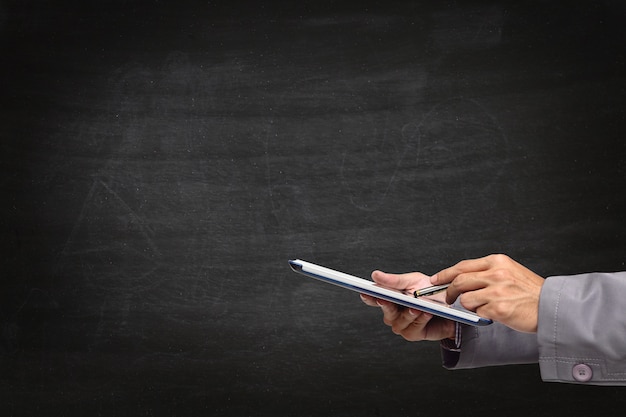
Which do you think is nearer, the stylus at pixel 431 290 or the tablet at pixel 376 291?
the tablet at pixel 376 291

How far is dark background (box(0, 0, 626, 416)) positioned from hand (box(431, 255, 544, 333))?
61 cm

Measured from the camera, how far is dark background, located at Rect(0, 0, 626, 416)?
1.81 meters

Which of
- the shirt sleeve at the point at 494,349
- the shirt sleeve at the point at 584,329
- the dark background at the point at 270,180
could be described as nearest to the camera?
the shirt sleeve at the point at 584,329

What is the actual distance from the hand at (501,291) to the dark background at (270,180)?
0.61 m

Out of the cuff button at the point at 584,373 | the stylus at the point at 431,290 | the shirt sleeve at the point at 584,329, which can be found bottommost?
the cuff button at the point at 584,373

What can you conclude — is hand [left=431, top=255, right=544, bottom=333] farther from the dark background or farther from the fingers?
the dark background

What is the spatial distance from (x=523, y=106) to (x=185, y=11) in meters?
0.80

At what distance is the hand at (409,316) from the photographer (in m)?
1.34

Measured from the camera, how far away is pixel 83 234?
5.97ft

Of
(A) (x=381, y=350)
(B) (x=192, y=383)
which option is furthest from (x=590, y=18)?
(B) (x=192, y=383)

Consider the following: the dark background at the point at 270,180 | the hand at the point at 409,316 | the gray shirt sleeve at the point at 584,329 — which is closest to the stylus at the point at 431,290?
the hand at the point at 409,316

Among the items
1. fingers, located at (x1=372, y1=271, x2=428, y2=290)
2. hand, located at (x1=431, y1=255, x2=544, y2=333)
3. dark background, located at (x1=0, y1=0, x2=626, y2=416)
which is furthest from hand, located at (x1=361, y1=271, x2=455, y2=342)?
dark background, located at (x1=0, y1=0, x2=626, y2=416)

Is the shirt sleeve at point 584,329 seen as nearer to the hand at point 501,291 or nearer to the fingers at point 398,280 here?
the hand at point 501,291

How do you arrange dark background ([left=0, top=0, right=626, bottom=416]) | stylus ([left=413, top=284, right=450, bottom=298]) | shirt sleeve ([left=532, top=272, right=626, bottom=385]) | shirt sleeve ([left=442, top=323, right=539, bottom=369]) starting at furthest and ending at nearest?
dark background ([left=0, top=0, right=626, bottom=416]) < shirt sleeve ([left=442, top=323, right=539, bottom=369]) < stylus ([left=413, top=284, right=450, bottom=298]) < shirt sleeve ([left=532, top=272, right=626, bottom=385])
